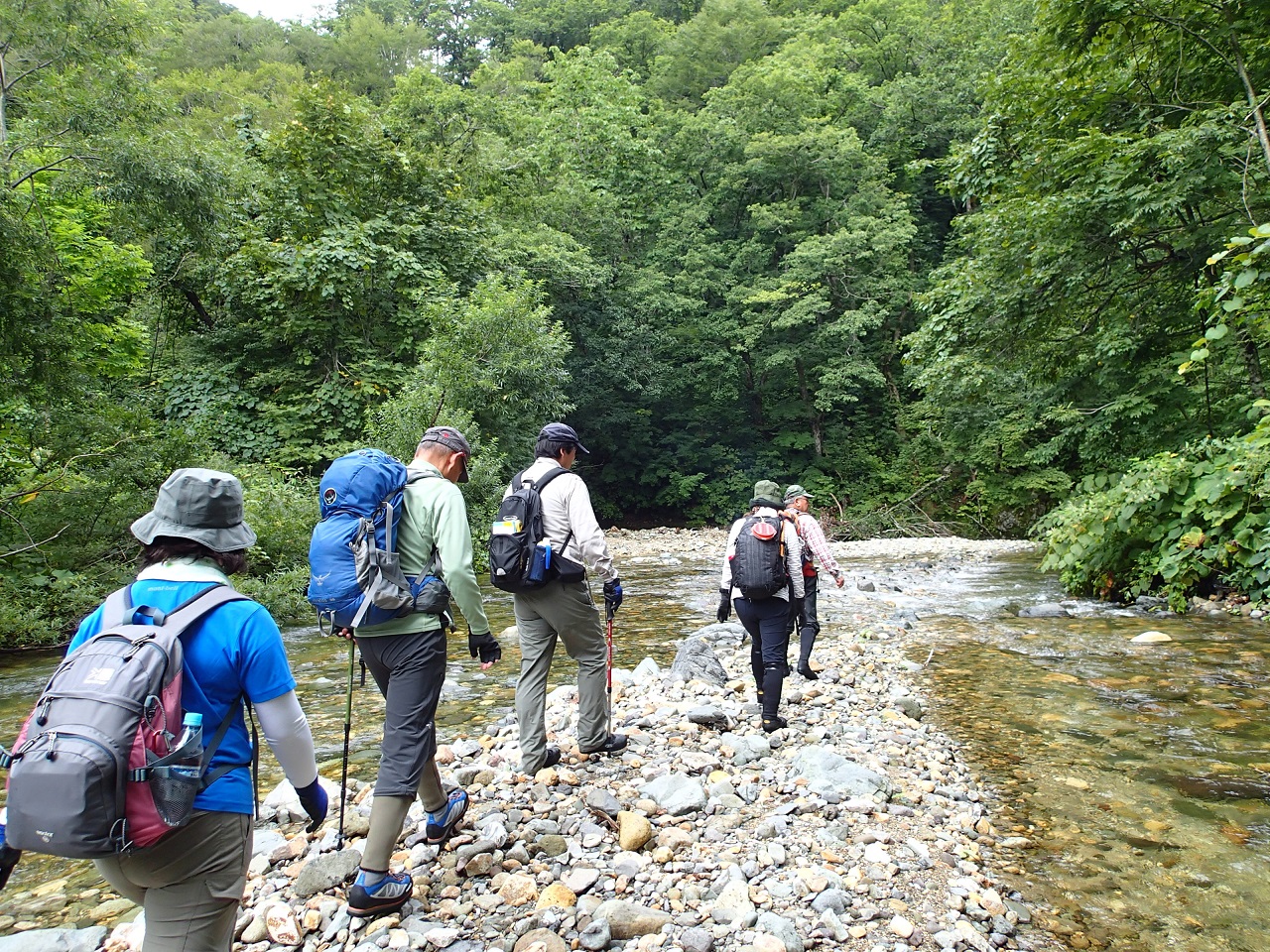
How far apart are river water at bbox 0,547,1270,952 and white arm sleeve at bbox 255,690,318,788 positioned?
6.78ft

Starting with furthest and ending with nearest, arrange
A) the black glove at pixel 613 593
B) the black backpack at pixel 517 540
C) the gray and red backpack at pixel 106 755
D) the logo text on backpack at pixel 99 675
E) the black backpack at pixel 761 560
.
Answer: the black backpack at pixel 761 560, the black glove at pixel 613 593, the black backpack at pixel 517 540, the logo text on backpack at pixel 99 675, the gray and red backpack at pixel 106 755

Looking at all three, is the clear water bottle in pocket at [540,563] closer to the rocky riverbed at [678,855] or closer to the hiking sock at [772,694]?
the rocky riverbed at [678,855]

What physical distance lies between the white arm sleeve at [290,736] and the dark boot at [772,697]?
11.9 ft

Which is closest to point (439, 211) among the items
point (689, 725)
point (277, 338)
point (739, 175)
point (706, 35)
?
point (277, 338)

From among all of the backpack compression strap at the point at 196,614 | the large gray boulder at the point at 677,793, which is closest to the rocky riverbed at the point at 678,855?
the large gray boulder at the point at 677,793

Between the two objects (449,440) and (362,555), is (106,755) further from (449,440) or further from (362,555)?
(449,440)

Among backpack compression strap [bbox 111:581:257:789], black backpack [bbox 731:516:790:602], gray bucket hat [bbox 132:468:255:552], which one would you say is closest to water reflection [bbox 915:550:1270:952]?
black backpack [bbox 731:516:790:602]

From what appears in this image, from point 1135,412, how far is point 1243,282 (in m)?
10.3

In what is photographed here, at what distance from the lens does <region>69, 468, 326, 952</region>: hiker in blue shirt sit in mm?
1858

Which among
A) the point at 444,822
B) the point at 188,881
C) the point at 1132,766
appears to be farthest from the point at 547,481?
the point at 1132,766

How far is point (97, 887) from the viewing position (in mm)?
3492

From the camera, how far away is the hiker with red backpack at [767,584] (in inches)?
203

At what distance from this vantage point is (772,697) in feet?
17.1

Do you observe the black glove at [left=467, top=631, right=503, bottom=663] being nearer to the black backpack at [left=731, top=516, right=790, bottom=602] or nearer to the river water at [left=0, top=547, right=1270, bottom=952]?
the river water at [left=0, top=547, right=1270, bottom=952]
